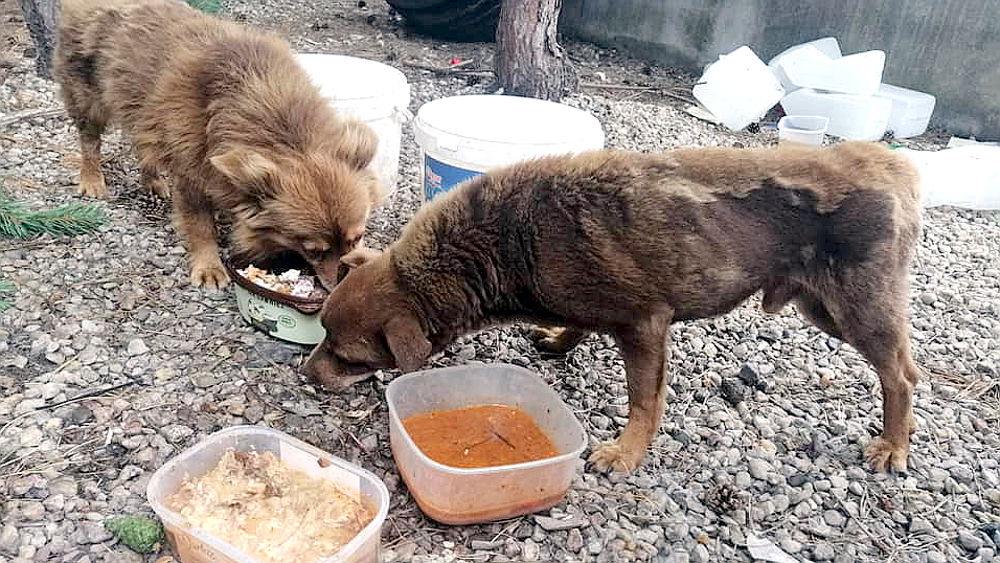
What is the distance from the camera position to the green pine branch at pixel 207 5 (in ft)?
29.1

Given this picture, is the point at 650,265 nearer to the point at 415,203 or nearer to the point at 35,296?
the point at 415,203

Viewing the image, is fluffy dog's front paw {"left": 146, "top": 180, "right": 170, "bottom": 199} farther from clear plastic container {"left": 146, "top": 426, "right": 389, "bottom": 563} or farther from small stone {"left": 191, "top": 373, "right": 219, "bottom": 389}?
clear plastic container {"left": 146, "top": 426, "right": 389, "bottom": 563}

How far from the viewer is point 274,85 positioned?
4.20m

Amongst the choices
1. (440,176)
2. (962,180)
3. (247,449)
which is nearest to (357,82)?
(440,176)

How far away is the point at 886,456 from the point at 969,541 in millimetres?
500

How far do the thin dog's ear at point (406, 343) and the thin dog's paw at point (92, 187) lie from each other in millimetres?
3435

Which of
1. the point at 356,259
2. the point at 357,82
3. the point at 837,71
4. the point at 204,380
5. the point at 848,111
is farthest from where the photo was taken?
the point at 837,71

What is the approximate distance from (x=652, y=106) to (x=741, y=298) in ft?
17.1

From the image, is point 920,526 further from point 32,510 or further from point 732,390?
point 32,510

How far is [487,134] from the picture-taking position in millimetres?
4660

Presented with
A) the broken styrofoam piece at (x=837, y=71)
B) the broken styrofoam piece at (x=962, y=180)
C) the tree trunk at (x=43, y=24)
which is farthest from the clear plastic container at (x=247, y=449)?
the broken styrofoam piece at (x=837, y=71)

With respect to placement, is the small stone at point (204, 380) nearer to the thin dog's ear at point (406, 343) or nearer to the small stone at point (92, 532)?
the small stone at point (92, 532)

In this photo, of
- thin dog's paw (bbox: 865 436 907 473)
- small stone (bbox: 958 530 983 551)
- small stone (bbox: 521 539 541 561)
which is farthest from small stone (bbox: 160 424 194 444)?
small stone (bbox: 958 530 983 551)

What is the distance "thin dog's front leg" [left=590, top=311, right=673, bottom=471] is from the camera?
11.2 feet
